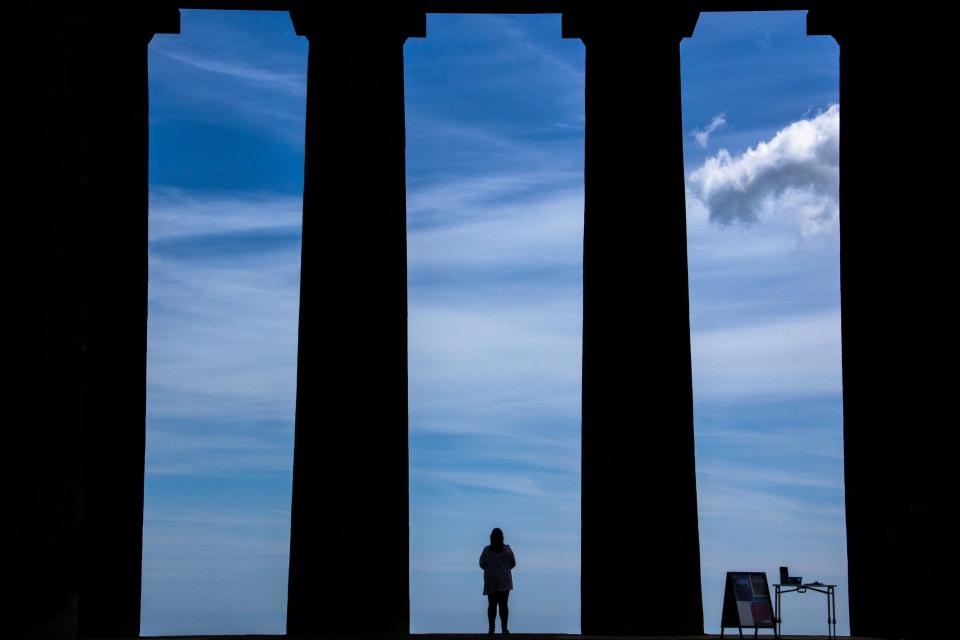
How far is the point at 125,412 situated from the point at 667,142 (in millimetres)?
38642

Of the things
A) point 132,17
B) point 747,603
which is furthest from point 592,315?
point 132,17

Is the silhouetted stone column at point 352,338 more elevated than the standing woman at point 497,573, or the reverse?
the silhouetted stone column at point 352,338

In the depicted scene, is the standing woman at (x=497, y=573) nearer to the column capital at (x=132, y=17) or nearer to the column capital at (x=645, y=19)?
the column capital at (x=645, y=19)

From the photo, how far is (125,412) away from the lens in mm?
97062

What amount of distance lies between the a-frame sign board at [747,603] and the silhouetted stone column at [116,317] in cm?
3883

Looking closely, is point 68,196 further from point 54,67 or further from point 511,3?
point 511,3

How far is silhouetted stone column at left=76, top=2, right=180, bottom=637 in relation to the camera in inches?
3775

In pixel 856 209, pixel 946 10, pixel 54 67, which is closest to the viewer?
pixel 54 67

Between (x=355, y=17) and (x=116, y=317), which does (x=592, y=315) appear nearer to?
(x=355, y=17)

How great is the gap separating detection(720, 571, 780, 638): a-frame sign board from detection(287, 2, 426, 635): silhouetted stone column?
2107cm

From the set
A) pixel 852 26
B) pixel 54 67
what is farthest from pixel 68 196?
pixel 852 26

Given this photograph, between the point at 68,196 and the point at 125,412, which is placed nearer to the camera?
the point at 68,196

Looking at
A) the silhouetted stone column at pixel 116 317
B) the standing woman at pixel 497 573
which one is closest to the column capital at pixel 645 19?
the silhouetted stone column at pixel 116 317

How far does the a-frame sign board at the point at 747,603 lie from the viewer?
78688mm
